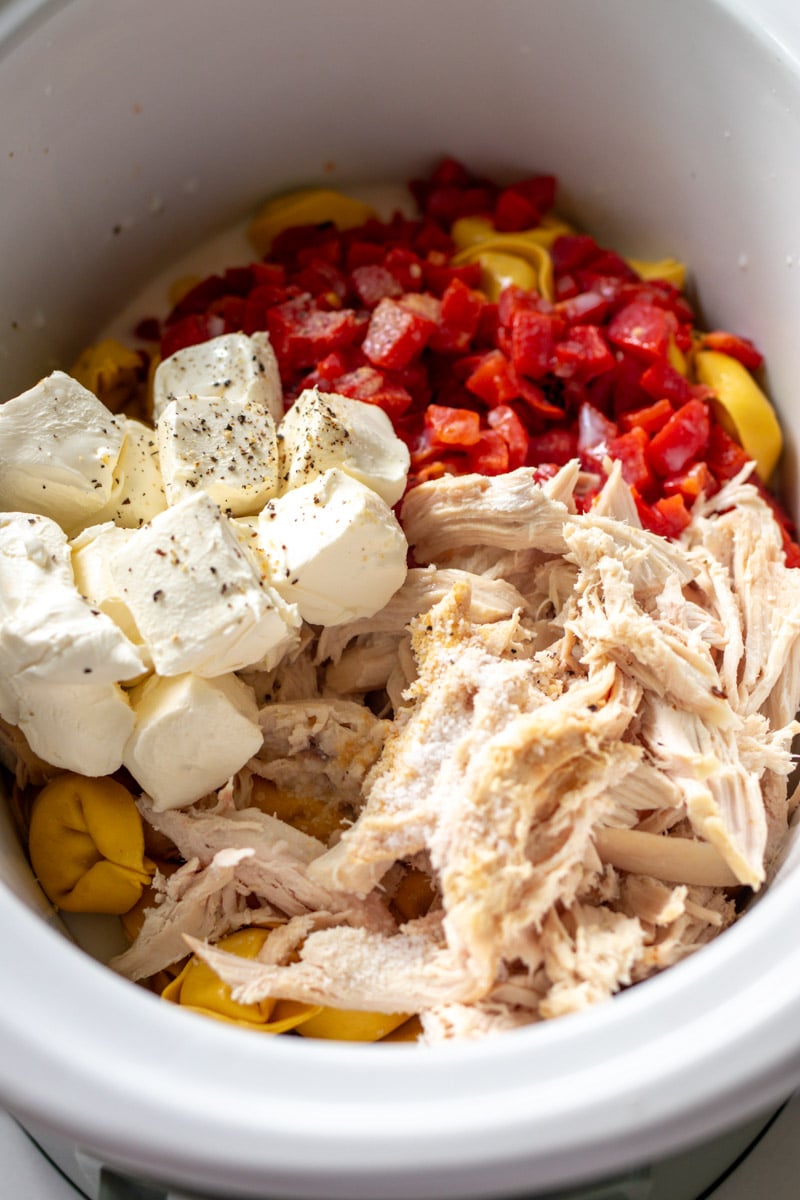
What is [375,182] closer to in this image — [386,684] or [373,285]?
[373,285]

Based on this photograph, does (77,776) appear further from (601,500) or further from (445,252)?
(445,252)

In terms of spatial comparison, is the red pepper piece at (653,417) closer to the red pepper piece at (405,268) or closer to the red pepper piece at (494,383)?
the red pepper piece at (494,383)

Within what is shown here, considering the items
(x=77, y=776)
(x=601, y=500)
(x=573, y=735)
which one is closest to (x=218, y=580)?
(x=77, y=776)

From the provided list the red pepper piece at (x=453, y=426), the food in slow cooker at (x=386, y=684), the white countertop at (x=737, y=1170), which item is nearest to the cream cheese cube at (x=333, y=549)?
the food in slow cooker at (x=386, y=684)

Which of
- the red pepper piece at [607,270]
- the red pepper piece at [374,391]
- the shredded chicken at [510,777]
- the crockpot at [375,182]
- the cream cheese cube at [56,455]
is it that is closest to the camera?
the crockpot at [375,182]

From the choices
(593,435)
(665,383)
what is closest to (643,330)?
(665,383)

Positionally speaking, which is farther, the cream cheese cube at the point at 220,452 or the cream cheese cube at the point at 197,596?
the cream cheese cube at the point at 220,452

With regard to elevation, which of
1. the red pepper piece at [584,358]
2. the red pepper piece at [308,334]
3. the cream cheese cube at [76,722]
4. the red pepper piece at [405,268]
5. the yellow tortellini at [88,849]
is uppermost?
the red pepper piece at [584,358]
